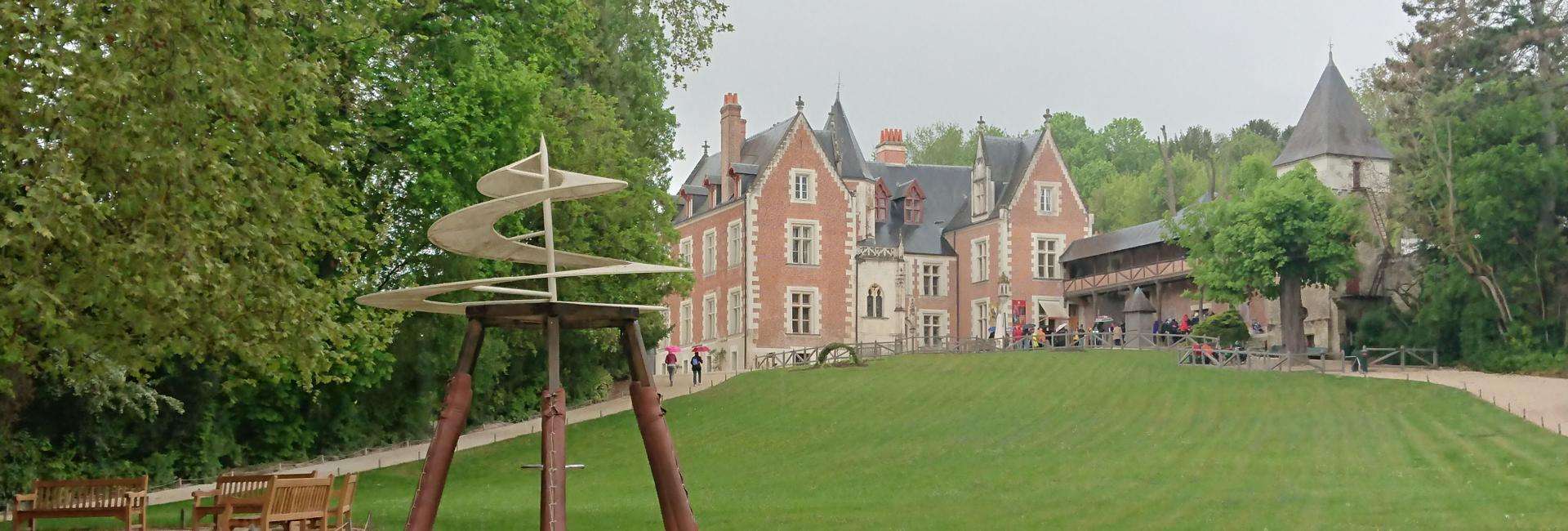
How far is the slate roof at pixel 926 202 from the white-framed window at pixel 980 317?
2.47 m

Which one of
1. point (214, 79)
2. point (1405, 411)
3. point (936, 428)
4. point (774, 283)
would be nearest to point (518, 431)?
point (936, 428)

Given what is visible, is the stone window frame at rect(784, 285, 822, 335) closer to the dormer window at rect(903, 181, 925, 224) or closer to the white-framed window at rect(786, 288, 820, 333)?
the white-framed window at rect(786, 288, 820, 333)

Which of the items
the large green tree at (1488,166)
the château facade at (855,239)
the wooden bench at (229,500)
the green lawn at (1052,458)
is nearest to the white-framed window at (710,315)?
the château facade at (855,239)

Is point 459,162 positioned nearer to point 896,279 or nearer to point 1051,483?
point 1051,483

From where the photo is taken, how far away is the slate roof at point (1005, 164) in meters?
58.9

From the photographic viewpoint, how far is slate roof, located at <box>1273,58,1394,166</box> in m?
49.7

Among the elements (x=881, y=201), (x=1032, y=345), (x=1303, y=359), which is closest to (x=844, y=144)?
(x=881, y=201)

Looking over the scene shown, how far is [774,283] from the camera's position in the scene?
2162 inches

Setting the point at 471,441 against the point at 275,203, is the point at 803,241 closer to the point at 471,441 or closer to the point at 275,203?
the point at 471,441

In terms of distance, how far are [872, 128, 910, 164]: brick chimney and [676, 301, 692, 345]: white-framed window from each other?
10.3 meters

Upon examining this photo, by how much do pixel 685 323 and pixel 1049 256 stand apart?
44.6 feet

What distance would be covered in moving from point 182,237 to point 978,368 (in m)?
29.2

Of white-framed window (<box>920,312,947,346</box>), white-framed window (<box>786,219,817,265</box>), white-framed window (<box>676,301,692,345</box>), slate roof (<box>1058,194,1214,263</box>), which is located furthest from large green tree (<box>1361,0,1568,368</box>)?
white-framed window (<box>676,301,692,345</box>)

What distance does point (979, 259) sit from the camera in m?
60.0
